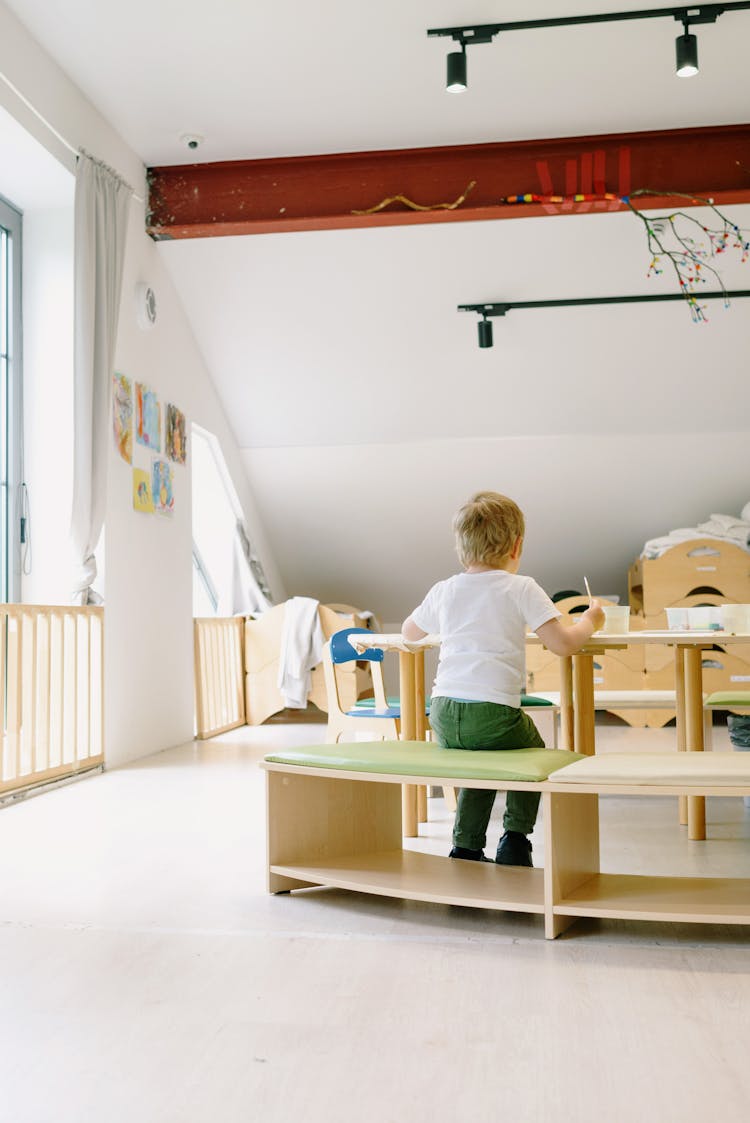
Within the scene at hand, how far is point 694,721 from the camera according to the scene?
10.0ft

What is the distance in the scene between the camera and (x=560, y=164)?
16.3ft

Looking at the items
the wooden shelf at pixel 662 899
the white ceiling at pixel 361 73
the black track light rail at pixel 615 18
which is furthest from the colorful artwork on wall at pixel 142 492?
the wooden shelf at pixel 662 899

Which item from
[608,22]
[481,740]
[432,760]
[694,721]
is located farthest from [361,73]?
[432,760]

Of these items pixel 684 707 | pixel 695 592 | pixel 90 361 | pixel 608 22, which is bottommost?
pixel 684 707

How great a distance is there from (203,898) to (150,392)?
329 cm

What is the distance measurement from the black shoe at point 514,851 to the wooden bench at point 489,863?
66mm

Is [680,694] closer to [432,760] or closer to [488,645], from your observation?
[488,645]

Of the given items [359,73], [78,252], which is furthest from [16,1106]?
[359,73]

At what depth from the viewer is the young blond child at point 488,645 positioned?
243 centimetres

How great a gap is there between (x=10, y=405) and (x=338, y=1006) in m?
→ 3.41

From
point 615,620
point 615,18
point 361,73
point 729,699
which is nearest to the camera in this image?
point 615,620

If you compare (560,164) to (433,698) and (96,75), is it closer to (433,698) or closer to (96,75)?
(96,75)

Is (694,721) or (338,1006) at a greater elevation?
(694,721)

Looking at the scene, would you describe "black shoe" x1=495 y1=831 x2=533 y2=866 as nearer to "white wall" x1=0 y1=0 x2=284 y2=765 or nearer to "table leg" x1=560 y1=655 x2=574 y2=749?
"table leg" x1=560 y1=655 x2=574 y2=749
